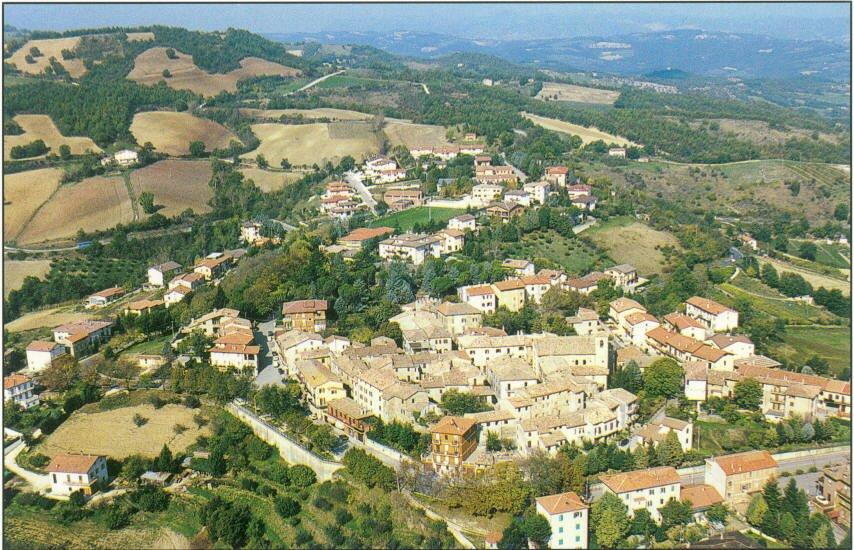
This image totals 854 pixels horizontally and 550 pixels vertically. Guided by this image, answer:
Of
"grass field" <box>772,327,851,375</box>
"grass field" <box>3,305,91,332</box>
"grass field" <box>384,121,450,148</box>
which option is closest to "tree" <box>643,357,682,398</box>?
"grass field" <box>772,327,851,375</box>

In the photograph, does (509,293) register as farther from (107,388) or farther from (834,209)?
(834,209)

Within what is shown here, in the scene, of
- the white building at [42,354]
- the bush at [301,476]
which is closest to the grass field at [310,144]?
the white building at [42,354]

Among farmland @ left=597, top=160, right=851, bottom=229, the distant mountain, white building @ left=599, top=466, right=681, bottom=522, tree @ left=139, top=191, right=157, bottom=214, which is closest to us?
white building @ left=599, top=466, right=681, bottom=522

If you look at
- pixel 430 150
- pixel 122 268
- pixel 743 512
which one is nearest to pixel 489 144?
pixel 430 150

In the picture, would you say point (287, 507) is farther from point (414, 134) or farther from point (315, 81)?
point (315, 81)

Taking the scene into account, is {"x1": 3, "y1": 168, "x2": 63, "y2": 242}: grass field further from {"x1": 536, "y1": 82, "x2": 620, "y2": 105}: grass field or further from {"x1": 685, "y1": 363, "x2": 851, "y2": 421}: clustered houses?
{"x1": 536, "y1": 82, "x2": 620, "y2": 105}: grass field

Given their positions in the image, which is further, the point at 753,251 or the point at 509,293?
the point at 753,251
